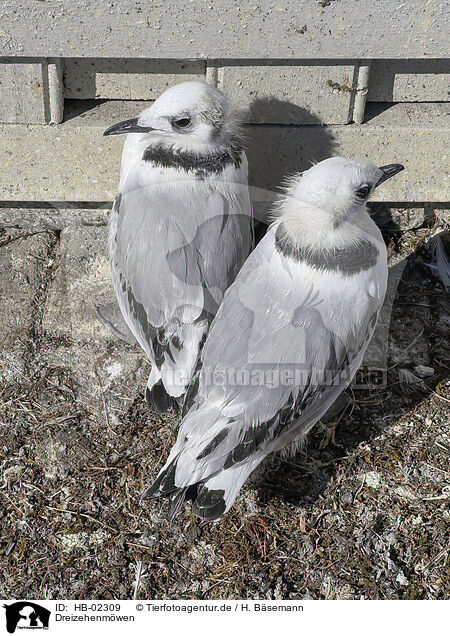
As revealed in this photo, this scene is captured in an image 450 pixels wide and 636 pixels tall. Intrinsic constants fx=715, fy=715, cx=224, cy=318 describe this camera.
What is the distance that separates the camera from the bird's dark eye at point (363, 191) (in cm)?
252

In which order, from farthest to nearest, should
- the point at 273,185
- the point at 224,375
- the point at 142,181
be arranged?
the point at 273,185, the point at 142,181, the point at 224,375

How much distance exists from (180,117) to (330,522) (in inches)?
65.3

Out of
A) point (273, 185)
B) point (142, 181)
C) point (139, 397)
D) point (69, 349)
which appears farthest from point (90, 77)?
point (139, 397)

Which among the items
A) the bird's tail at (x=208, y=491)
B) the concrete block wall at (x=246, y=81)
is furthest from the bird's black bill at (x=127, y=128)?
the bird's tail at (x=208, y=491)

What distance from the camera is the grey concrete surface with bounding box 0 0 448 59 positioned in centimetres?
290

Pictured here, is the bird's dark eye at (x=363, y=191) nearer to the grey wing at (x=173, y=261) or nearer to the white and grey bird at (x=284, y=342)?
the white and grey bird at (x=284, y=342)

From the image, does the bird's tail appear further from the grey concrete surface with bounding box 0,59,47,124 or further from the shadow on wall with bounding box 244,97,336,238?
the grey concrete surface with bounding box 0,59,47,124

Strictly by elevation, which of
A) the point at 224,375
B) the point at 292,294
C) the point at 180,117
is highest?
the point at 180,117

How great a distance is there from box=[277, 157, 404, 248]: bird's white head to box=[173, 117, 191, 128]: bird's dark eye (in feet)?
1.79

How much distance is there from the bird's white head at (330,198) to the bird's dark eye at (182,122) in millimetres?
547

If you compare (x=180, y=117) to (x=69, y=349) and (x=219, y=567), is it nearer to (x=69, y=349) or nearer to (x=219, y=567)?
(x=69, y=349)

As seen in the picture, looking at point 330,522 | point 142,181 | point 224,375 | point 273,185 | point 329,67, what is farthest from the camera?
point 273,185

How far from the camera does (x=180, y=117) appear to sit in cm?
278
